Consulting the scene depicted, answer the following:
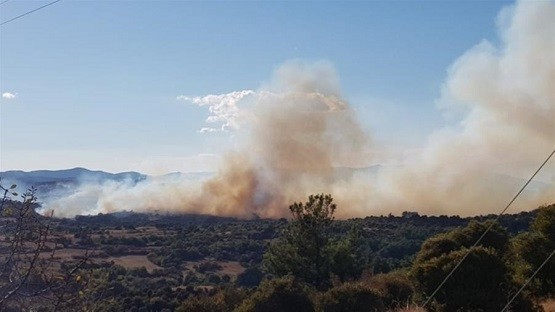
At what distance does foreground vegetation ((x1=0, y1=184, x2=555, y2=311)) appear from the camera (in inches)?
256

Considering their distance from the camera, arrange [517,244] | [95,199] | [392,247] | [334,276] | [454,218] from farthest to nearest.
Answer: [95,199], [454,218], [392,247], [334,276], [517,244]

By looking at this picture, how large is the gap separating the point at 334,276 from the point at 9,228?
2826cm

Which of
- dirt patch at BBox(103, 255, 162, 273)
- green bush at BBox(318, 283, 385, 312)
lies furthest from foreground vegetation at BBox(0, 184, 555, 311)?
dirt patch at BBox(103, 255, 162, 273)

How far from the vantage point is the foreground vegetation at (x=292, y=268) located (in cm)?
651

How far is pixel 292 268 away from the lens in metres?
34.3

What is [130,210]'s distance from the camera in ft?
445

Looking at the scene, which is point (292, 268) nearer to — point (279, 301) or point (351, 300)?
point (279, 301)

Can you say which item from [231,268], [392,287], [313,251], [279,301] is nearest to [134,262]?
[231,268]

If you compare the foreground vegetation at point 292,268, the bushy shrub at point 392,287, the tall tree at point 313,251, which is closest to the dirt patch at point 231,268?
the foreground vegetation at point 292,268

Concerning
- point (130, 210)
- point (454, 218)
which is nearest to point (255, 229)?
point (454, 218)

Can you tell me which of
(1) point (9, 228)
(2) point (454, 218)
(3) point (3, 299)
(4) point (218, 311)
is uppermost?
(2) point (454, 218)

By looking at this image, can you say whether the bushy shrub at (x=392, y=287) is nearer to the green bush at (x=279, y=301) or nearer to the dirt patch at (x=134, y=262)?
the green bush at (x=279, y=301)

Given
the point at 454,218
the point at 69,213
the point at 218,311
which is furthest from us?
the point at 69,213

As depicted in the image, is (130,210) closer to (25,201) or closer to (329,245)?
(329,245)
